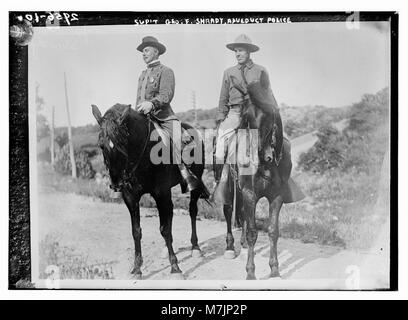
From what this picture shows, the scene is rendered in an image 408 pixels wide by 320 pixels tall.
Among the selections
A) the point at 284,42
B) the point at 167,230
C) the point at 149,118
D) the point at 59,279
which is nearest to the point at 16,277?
the point at 59,279

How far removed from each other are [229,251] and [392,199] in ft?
5.12

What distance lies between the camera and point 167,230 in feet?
16.8

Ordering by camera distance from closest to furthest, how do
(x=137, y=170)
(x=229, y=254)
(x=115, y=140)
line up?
1. (x=115, y=140)
2. (x=137, y=170)
3. (x=229, y=254)

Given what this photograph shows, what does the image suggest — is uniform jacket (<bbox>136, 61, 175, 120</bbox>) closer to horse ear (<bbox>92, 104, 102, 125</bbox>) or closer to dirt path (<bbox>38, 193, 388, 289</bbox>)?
horse ear (<bbox>92, 104, 102, 125</bbox>)

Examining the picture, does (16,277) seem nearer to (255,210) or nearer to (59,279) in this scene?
(59,279)

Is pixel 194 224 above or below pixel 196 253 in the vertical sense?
above

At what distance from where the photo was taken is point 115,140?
4910mm

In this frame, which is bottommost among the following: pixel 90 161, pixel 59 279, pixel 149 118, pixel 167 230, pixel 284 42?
pixel 59 279

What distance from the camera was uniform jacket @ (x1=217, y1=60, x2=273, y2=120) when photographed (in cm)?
507

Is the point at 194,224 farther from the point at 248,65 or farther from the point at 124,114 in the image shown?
the point at 248,65

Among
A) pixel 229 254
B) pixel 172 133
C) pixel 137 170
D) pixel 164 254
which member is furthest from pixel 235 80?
pixel 164 254

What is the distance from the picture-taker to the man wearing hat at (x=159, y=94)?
200 inches

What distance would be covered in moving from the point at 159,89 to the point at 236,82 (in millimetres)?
702

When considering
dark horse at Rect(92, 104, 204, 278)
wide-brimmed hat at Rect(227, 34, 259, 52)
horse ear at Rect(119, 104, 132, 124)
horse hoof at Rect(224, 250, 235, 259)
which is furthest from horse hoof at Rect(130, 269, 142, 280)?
wide-brimmed hat at Rect(227, 34, 259, 52)
